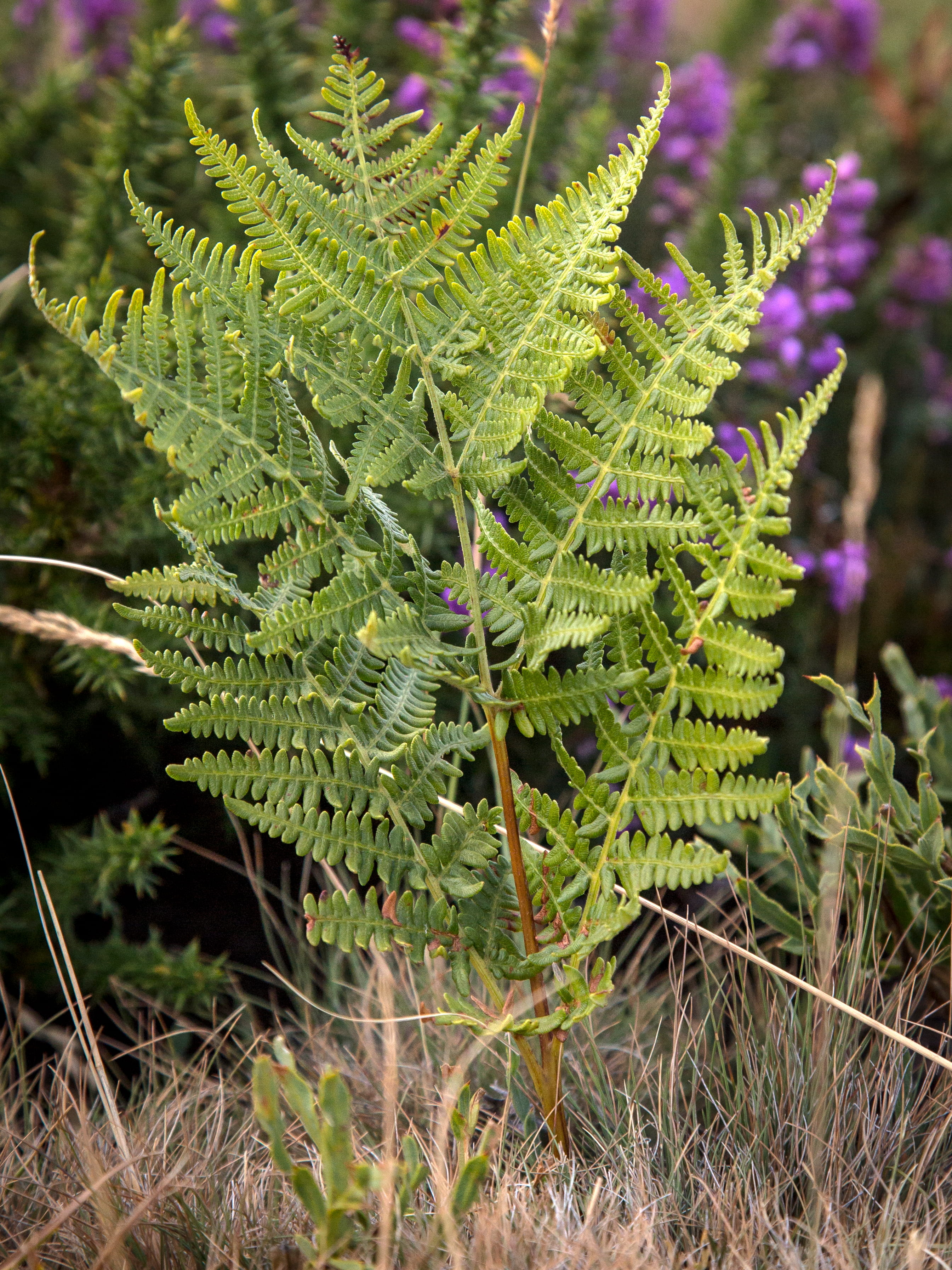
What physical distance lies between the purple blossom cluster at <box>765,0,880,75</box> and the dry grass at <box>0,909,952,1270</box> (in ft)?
11.0

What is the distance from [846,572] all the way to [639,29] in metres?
2.67

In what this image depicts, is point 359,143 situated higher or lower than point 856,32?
lower

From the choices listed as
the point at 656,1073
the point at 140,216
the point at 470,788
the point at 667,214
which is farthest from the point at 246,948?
the point at 667,214

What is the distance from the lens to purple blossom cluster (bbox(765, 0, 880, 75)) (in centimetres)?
343

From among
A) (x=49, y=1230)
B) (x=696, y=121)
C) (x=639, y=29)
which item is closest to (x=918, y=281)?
(x=696, y=121)

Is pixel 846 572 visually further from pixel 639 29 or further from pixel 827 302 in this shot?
pixel 639 29

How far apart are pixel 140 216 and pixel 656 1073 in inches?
44.2

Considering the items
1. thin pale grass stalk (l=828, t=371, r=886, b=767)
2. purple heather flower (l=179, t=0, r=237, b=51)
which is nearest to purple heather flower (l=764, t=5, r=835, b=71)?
thin pale grass stalk (l=828, t=371, r=886, b=767)

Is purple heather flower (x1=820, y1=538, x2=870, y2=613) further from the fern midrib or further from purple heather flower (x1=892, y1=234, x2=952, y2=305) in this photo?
the fern midrib

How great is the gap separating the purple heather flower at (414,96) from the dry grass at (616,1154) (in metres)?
1.95

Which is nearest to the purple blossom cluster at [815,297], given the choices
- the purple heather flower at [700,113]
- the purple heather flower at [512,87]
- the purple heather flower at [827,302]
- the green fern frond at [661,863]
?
the purple heather flower at [827,302]

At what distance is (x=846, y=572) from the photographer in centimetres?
221

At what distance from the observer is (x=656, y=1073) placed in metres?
1.21

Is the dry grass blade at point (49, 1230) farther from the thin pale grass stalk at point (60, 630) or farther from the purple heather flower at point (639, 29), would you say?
the purple heather flower at point (639, 29)
